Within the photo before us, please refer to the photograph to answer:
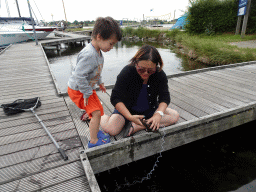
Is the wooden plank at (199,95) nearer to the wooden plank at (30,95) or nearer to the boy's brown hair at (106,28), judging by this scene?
the boy's brown hair at (106,28)

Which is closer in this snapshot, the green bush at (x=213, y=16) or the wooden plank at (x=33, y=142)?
the wooden plank at (x=33, y=142)

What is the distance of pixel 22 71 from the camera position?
576cm

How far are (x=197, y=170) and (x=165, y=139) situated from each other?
0.86 meters

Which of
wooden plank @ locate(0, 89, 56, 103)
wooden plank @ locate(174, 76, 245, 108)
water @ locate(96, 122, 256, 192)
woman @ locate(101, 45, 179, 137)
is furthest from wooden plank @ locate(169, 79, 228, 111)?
wooden plank @ locate(0, 89, 56, 103)

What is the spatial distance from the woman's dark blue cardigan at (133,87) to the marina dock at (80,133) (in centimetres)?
44

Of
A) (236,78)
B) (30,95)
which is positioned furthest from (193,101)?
(30,95)

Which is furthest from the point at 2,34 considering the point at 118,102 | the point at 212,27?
the point at 212,27

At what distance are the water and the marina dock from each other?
18.9 inches

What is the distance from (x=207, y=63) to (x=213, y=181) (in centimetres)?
770

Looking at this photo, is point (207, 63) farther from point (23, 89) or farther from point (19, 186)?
point (19, 186)

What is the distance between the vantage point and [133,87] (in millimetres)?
2207

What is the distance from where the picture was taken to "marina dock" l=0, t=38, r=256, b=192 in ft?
5.54

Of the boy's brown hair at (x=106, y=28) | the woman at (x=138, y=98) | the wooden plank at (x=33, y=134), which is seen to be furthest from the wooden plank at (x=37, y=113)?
the boy's brown hair at (x=106, y=28)

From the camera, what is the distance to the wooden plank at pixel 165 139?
2.02 metres
